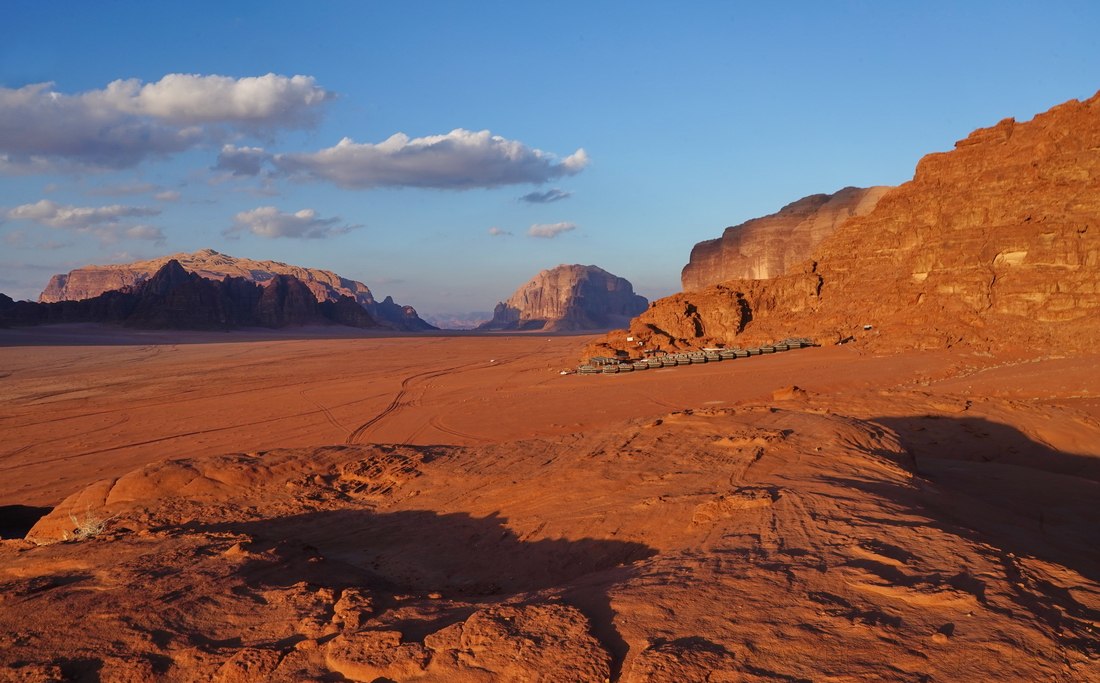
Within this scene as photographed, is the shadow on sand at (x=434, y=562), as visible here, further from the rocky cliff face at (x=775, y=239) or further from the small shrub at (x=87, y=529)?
the rocky cliff face at (x=775, y=239)

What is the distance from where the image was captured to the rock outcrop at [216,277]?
138062 mm

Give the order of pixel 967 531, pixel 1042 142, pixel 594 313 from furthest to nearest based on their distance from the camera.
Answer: pixel 594 313 < pixel 1042 142 < pixel 967 531

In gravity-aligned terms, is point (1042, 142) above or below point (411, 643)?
above

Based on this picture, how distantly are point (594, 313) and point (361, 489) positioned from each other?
415 feet

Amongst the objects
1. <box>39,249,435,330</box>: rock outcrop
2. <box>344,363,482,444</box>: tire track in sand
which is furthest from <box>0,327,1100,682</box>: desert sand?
<box>39,249,435,330</box>: rock outcrop

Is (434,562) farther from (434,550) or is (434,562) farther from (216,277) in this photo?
(216,277)

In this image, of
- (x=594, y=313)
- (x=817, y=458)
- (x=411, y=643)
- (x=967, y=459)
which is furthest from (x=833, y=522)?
(x=594, y=313)

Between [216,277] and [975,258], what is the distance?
144 meters

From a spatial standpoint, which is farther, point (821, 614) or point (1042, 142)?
point (1042, 142)

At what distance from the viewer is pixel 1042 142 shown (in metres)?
24.0

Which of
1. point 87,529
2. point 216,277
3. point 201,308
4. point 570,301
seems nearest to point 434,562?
point 87,529

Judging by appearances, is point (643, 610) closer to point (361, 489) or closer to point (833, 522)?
point (833, 522)

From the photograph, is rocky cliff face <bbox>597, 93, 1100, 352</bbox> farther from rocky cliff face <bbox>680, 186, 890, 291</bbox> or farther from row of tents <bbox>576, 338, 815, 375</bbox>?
rocky cliff face <bbox>680, 186, 890, 291</bbox>

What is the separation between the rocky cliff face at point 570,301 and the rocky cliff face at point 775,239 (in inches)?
2855
